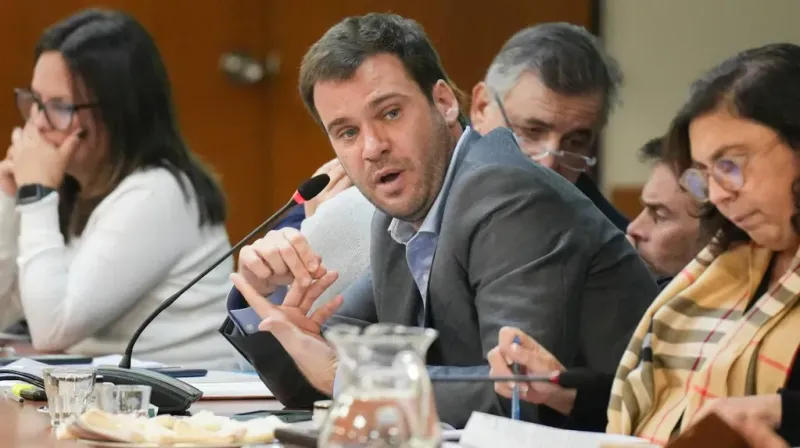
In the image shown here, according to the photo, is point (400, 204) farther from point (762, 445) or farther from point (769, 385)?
point (762, 445)

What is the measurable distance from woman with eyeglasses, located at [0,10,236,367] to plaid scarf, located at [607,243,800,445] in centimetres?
144

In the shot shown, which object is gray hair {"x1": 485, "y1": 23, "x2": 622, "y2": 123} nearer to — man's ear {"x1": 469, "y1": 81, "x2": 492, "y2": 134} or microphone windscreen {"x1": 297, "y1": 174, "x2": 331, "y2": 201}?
man's ear {"x1": 469, "y1": 81, "x2": 492, "y2": 134}

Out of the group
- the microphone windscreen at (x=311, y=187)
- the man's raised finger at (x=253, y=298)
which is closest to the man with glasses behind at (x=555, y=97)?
the microphone windscreen at (x=311, y=187)

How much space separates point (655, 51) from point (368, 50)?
2317 mm

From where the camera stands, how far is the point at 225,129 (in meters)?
4.57

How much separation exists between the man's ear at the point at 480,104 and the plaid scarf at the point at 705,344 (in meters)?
1.18

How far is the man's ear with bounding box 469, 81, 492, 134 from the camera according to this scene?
114 inches

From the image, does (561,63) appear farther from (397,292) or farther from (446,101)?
(397,292)

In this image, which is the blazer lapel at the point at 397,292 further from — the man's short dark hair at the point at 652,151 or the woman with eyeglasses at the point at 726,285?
the man's short dark hair at the point at 652,151

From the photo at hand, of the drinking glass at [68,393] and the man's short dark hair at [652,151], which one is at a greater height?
the man's short dark hair at [652,151]

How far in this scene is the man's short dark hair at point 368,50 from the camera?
2072mm

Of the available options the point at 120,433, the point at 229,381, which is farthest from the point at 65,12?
the point at 120,433

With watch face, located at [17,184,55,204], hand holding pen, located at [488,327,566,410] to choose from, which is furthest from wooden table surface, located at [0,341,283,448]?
watch face, located at [17,184,55,204]

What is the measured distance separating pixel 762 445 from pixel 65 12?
11.9ft
